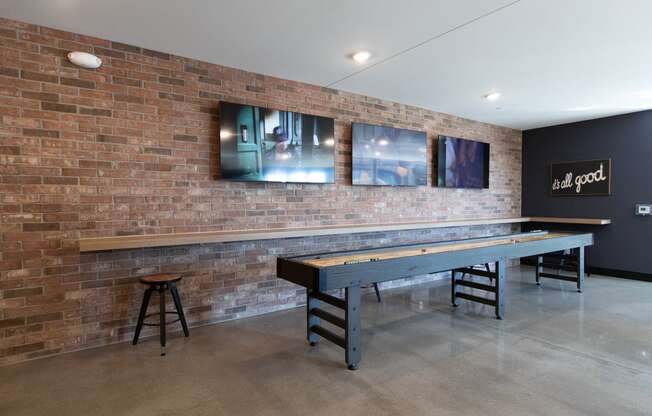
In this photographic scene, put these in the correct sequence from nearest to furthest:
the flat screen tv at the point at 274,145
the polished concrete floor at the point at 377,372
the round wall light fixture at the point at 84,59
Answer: the polished concrete floor at the point at 377,372
the round wall light fixture at the point at 84,59
the flat screen tv at the point at 274,145

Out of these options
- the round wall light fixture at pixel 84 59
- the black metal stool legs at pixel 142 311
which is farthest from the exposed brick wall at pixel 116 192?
the black metal stool legs at pixel 142 311

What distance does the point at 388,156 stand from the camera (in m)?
5.15

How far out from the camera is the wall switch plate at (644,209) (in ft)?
18.7

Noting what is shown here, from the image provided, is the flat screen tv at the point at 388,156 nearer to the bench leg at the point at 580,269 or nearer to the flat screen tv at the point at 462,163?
the flat screen tv at the point at 462,163

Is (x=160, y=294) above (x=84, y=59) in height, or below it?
below

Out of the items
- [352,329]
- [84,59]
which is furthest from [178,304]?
[84,59]

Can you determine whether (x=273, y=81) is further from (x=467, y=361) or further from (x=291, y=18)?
(x=467, y=361)

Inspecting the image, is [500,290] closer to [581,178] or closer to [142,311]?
[142,311]

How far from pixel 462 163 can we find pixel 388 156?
68.7 inches

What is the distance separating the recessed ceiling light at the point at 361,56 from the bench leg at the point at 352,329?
2274mm

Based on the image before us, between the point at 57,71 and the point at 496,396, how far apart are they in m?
4.28

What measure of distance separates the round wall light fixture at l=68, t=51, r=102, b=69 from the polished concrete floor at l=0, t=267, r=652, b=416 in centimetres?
252

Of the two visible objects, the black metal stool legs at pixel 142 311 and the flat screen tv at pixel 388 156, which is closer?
the black metal stool legs at pixel 142 311

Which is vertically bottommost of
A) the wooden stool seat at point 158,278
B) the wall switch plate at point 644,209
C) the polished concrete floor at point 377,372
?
the polished concrete floor at point 377,372
